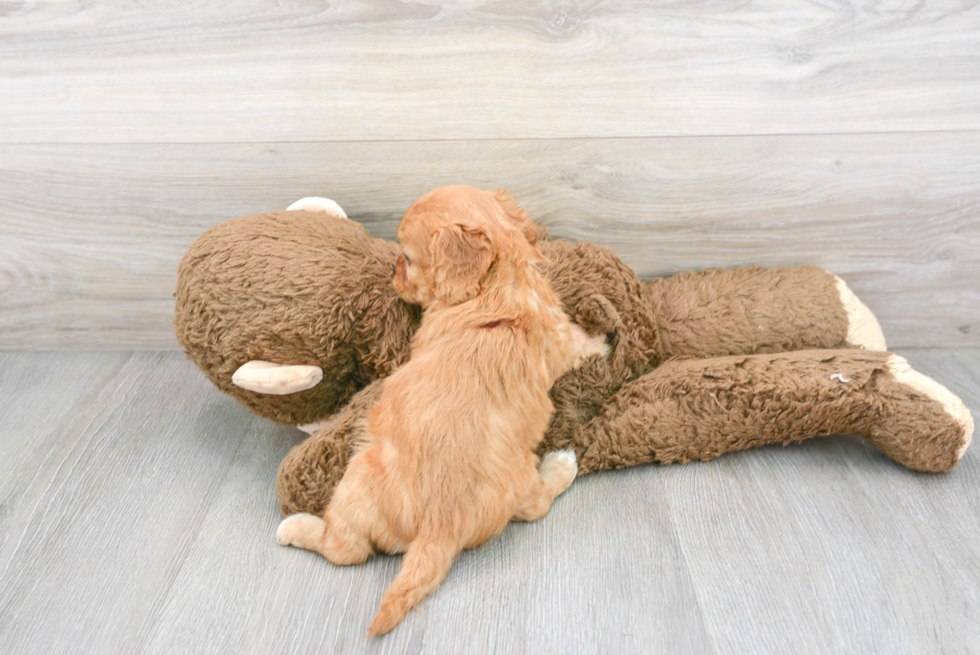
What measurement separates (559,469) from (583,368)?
19 centimetres

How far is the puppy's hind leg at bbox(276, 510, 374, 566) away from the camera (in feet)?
3.66

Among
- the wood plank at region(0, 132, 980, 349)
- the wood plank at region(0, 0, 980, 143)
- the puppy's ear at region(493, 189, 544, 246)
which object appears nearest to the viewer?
the puppy's ear at region(493, 189, 544, 246)

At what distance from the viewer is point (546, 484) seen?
125 centimetres

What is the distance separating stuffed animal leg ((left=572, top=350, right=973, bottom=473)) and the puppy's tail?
1.18 ft

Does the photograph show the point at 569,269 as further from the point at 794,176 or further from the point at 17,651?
the point at 17,651

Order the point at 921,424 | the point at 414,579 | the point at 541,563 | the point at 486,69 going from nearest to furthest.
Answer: the point at 414,579
the point at 541,563
the point at 921,424
the point at 486,69

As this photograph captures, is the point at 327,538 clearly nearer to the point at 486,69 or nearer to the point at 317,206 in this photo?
the point at 317,206

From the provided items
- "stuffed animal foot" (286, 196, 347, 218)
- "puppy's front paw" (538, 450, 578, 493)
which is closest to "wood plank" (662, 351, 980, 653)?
"puppy's front paw" (538, 450, 578, 493)

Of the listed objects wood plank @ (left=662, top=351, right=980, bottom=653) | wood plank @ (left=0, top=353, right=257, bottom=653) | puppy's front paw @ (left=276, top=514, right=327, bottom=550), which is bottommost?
wood plank @ (left=0, top=353, right=257, bottom=653)

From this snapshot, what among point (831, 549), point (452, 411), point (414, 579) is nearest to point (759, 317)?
point (831, 549)

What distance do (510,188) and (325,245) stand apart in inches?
16.7

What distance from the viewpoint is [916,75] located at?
144 cm

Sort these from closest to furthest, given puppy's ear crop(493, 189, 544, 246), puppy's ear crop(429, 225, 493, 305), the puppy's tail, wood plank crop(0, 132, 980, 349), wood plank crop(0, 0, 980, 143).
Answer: the puppy's tail, puppy's ear crop(429, 225, 493, 305), puppy's ear crop(493, 189, 544, 246), wood plank crop(0, 0, 980, 143), wood plank crop(0, 132, 980, 349)

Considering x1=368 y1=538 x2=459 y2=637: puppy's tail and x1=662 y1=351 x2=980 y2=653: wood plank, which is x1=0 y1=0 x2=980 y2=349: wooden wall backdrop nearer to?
x1=662 y1=351 x2=980 y2=653: wood plank
